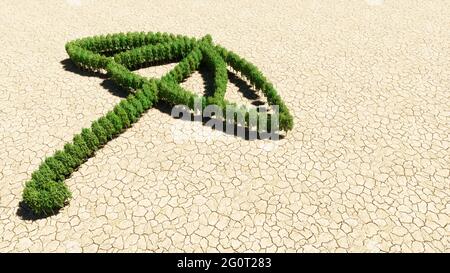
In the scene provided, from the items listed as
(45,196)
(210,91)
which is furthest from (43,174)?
(210,91)

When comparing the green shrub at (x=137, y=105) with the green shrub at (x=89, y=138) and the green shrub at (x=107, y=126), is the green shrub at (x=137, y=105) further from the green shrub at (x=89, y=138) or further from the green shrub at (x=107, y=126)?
the green shrub at (x=89, y=138)

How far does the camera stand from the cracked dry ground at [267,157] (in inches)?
443

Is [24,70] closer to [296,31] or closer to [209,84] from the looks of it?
[209,84]

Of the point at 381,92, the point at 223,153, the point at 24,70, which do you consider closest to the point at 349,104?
the point at 381,92

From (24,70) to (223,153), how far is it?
12098 millimetres

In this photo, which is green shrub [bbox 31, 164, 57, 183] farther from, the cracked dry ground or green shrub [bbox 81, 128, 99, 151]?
green shrub [bbox 81, 128, 99, 151]

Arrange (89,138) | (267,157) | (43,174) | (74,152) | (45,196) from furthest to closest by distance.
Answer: (267,157) → (89,138) → (74,152) → (43,174) → (45,196)

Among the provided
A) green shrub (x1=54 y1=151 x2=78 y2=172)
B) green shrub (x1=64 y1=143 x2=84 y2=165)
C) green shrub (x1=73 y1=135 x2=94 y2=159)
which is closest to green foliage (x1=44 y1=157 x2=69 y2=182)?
green shrub (x1=54 y1=151 x2=78 y2=172)

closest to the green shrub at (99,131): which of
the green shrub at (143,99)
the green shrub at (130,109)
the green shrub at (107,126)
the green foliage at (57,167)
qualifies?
the green shrub at (107,126)

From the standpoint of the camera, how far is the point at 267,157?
13727 mm

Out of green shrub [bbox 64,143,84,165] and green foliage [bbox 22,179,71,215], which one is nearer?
green foliage [bbox 22,179,71,215]

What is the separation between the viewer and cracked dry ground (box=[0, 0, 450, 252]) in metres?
11.2

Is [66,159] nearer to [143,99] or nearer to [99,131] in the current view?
[99,131]
